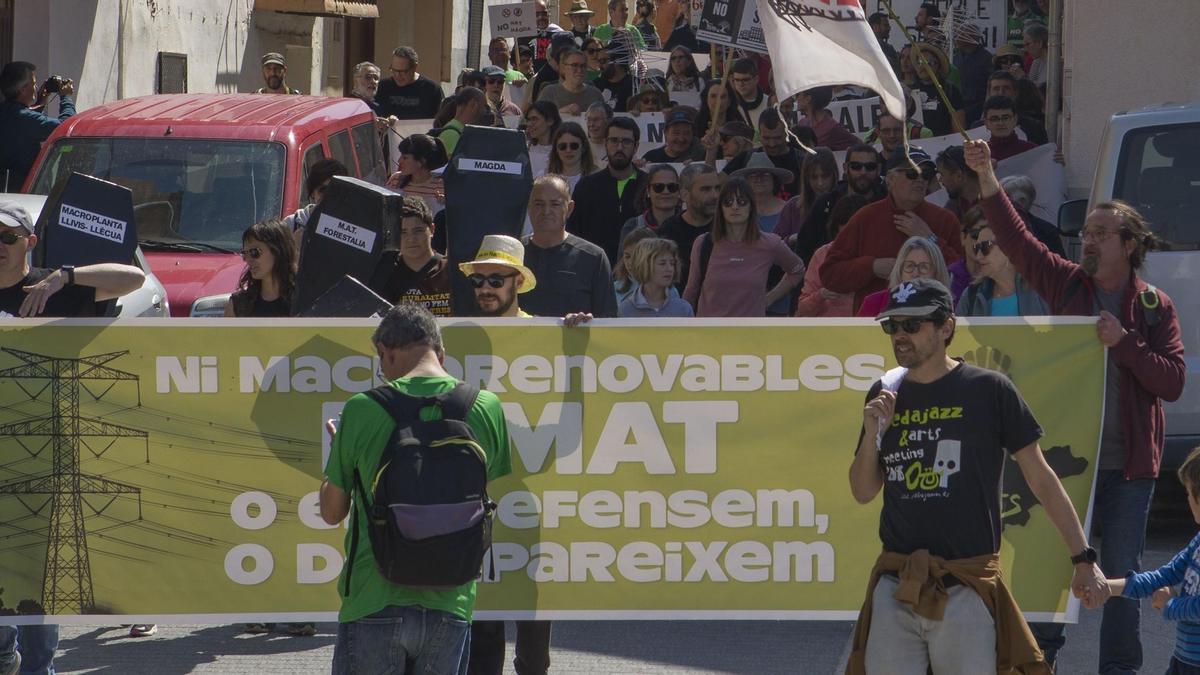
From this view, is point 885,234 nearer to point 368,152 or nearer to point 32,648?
point 32,648

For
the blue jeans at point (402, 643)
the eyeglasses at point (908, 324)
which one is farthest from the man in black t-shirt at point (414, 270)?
the eyeglasses at point (908, 324)

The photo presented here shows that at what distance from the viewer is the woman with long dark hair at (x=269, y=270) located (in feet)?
25.9

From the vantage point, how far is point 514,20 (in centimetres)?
1991

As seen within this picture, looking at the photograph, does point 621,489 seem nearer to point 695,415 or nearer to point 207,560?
point 695,415

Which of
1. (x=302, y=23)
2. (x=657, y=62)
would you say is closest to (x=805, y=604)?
(x=657, y=62)

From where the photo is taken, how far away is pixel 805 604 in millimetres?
6824

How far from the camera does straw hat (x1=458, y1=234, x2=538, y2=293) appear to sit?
6855mm

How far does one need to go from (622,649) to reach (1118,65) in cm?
687

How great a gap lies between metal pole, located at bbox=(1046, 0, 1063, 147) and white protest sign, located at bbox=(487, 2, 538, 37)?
7.02 metres

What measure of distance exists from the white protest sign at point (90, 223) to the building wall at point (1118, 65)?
7275 mm

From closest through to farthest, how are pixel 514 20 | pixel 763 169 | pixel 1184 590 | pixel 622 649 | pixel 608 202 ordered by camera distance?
pixel 1184 590 < pixel 622 649 < pixel 763 169 < pixel 608 202 < pixel 514 20

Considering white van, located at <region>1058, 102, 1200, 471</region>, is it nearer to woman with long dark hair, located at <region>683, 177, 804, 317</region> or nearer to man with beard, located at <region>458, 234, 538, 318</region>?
woman with long dark hair, located at <region>683, 177, 804, 317</region>

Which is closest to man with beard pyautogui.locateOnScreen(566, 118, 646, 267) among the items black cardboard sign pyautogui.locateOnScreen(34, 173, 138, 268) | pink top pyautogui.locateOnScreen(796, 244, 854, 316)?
pink top pyautogui.locateOnScreen(796, 244, 854, 316)

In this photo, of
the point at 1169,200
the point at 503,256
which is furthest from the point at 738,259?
the point at 503,256
